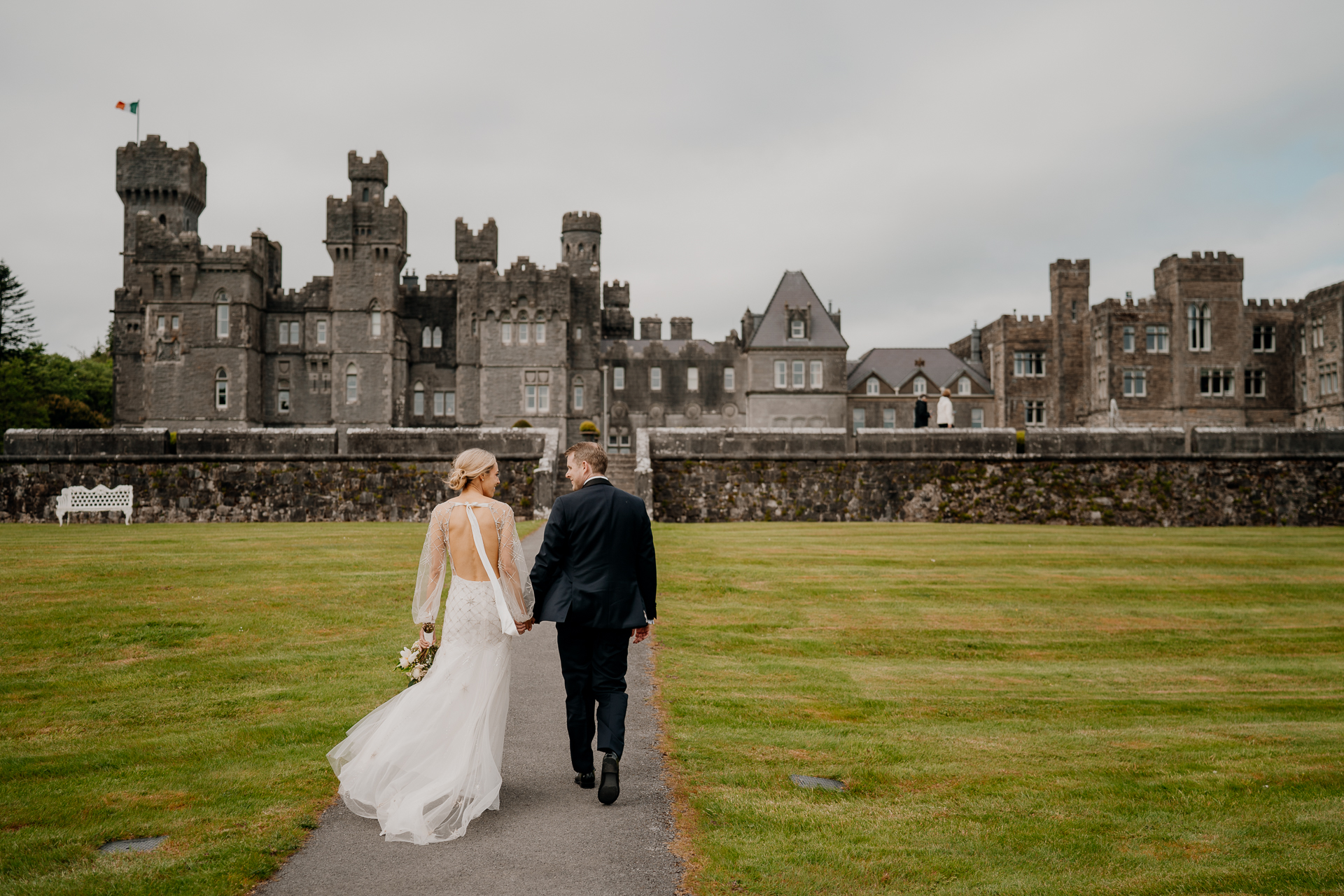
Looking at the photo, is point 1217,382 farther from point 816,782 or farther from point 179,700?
point 179,700

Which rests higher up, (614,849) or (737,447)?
(737,447)

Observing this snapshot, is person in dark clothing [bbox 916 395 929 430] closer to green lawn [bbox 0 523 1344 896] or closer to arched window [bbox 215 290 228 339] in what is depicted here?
green lawn [bbox 0 523 1344 896]

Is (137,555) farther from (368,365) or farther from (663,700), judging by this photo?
(368,365)

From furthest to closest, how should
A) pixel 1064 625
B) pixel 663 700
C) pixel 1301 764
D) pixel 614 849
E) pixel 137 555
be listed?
pixel 137 555, pixel 1064 625, pixel 663 700, pixel 1301 764, pixel 614 849

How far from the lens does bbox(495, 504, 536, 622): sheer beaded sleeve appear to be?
19.6 feet

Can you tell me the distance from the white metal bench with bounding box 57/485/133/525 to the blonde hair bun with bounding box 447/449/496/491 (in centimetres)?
2240

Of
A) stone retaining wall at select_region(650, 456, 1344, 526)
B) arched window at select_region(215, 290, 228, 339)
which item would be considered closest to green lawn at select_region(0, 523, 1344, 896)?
stone retaining wall at select_region(650, 456, 1344, 526)

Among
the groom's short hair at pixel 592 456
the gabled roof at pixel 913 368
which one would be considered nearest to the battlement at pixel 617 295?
the gabled roof at pixel 913 368

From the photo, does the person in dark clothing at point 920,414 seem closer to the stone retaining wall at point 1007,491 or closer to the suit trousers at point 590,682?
the stone retaining wall at point 1007,491

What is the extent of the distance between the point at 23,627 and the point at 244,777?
18.5 ft

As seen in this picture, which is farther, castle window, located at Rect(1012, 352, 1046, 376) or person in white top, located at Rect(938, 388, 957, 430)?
castle window, located at Rect(1012, 352, 1046, 376)

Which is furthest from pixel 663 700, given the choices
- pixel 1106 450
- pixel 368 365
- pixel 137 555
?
pixel 368 365

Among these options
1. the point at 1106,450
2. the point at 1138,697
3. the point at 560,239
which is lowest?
the point at 1138,697

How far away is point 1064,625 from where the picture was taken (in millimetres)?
11672
